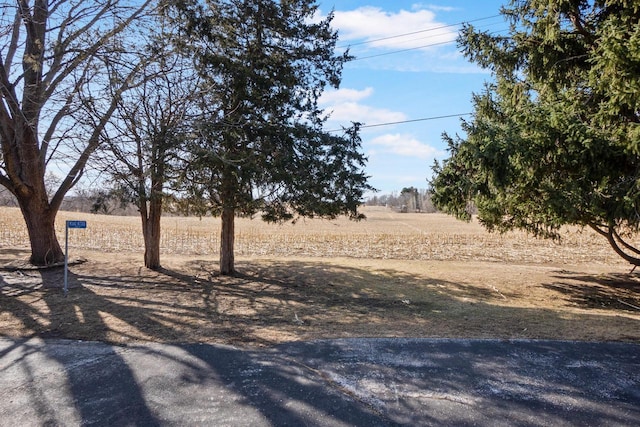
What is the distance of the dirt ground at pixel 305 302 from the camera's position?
19.7 ft

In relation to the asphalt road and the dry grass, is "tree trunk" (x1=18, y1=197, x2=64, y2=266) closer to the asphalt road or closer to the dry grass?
the dry grass

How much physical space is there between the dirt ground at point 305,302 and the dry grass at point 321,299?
0.03m

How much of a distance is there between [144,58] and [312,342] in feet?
25.4

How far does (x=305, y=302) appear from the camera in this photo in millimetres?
8797

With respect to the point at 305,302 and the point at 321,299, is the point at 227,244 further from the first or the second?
the point at 305,302

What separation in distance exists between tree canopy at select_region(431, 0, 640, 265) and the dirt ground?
2208 millimetres

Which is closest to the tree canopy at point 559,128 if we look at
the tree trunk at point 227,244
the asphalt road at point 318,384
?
the asphalt road at point 318,384

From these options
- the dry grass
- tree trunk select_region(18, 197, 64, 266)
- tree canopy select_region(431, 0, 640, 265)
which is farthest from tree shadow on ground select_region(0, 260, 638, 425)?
tree canopy select_region(431, 0, 640, 265)

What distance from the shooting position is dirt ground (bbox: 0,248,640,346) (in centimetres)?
602

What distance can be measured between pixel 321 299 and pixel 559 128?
6080 mm

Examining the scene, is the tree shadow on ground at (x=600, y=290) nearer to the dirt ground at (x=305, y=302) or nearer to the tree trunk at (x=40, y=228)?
the dirt ground at (x=305, y=302)

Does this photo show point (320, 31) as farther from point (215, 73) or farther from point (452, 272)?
point (452, 272)

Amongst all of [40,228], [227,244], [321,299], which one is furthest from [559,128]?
[40,228]

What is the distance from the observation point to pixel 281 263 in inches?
568
